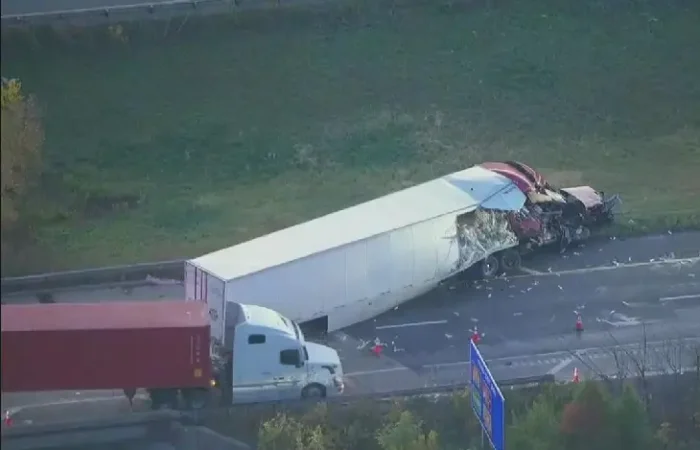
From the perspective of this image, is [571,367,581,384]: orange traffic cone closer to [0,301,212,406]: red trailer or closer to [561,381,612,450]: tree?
[561,381,612,450]: tree

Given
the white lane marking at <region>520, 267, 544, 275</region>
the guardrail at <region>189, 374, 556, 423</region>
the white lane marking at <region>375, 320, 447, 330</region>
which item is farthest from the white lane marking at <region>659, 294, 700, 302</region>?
the guardrail at <region>189, 374, 556, 423</region>

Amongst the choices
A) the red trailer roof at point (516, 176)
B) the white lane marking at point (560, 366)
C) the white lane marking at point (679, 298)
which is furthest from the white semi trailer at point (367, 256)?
the white lane marking at point (560, 366)

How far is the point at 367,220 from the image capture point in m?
22.8

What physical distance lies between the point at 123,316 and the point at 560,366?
7181mm

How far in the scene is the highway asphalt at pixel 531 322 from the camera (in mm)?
20609

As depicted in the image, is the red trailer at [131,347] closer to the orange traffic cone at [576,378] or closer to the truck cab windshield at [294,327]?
the truck cab windshield at [294,327]

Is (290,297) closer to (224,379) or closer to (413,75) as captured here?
(224,379)

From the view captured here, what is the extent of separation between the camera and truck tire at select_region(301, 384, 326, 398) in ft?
Result: 63.4

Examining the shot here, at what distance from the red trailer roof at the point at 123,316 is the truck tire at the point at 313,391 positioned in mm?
1938

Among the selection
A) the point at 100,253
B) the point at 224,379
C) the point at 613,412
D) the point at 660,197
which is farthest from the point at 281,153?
the point at 613,412

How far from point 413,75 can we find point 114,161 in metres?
8.44

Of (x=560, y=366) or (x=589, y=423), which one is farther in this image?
(x=560, y=366)

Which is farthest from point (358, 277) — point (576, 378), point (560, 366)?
point (576, 378)

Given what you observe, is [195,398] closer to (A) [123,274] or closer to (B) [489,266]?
(A) [123,274]
